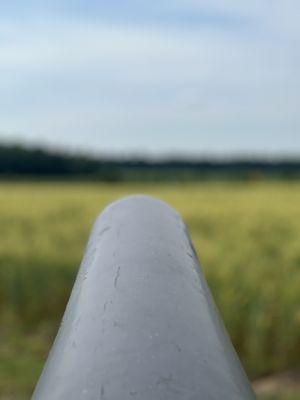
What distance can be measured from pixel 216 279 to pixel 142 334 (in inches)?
187

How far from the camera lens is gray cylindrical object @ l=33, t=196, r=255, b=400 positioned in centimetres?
100

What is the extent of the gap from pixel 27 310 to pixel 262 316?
8.29 ft

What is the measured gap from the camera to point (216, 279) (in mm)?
5836

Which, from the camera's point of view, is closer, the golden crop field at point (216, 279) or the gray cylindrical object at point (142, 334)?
the gray cylindrical object at point (142, 334)

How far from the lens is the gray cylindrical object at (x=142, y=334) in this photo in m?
1.00

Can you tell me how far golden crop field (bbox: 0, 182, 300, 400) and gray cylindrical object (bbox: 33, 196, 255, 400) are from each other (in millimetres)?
3543

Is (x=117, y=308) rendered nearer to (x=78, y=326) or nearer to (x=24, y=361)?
(x=78, y=326)

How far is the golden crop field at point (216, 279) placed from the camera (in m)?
5.25

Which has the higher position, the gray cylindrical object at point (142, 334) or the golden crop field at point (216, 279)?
the gray cylindrical object at point (142, 334)

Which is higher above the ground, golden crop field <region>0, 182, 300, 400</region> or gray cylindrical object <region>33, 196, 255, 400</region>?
gray cylindrical object <region>33, 196, 255, 400</region>

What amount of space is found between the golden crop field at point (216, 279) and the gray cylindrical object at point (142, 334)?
3543mm

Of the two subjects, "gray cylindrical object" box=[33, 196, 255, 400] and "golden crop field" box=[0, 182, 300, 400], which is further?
"golden crop field" box=[0, 182, 300, 400]

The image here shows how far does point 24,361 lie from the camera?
568 centimetres

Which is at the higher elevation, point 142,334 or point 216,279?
point 142,334
